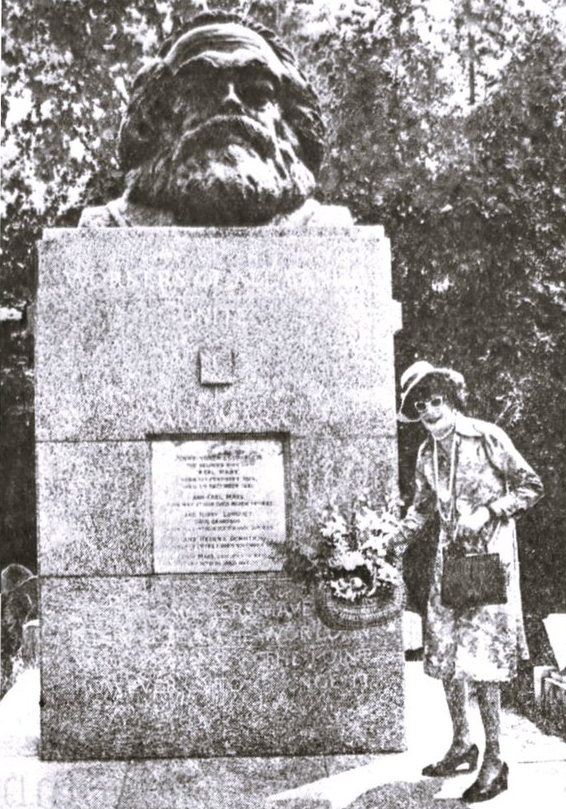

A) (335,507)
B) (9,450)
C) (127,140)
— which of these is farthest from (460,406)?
(9,450)

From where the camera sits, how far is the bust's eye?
618cm

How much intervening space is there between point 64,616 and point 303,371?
1.85 metres

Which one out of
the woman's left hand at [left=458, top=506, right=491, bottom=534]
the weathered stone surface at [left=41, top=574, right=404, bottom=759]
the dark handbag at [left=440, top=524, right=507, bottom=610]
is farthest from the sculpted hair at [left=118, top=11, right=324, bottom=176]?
the dark handbag at [left=440, top=524, right=507, bottom=610]

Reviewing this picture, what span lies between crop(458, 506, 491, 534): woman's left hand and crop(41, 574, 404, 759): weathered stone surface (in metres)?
0.77

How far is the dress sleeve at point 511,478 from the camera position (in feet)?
16.7

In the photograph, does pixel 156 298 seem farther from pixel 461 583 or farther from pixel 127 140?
pixel 461 583

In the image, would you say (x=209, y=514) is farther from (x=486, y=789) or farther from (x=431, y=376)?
(x=486, y=789)

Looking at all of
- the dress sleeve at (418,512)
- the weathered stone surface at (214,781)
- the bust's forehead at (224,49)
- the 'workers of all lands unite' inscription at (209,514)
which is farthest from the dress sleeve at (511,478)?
the bust's forehead at (224,49)

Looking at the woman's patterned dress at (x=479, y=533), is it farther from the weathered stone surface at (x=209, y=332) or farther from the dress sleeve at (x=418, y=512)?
the weathered stone surface at (x=209, y=332)

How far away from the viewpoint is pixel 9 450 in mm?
8539

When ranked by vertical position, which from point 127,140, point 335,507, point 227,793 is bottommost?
point 227,793

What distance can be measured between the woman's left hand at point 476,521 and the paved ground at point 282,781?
1217mm

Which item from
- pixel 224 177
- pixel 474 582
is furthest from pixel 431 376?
pixel 224 177

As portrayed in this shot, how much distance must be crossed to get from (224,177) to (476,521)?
242 centimetres
